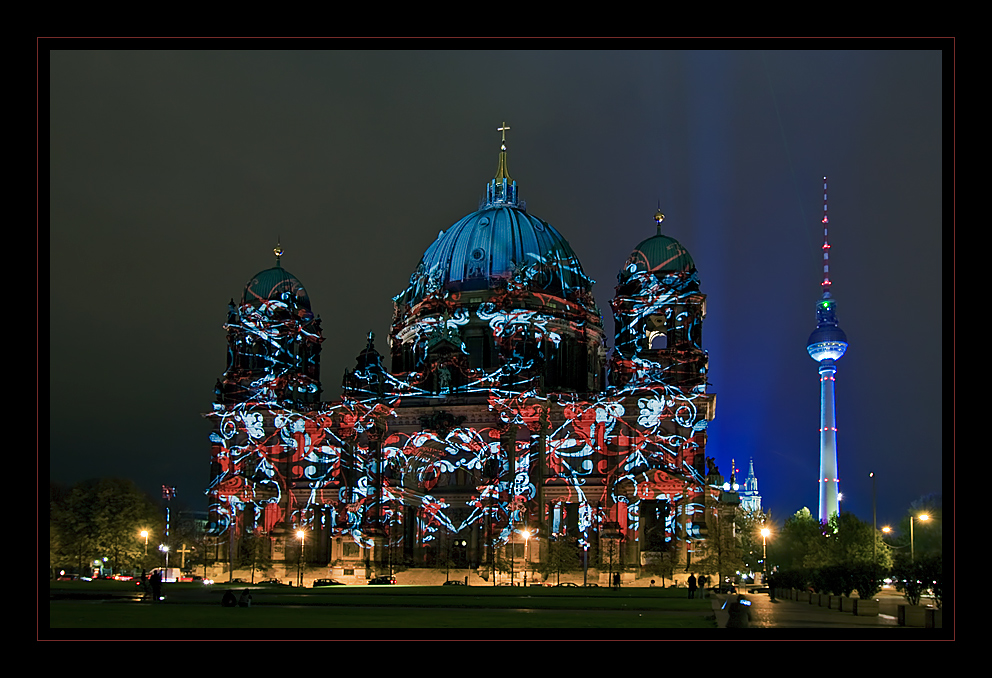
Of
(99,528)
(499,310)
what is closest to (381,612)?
(99,528)

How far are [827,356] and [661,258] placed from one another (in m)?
85.0

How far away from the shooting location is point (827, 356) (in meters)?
170

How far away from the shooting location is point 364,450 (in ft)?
295

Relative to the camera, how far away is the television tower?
546 ft

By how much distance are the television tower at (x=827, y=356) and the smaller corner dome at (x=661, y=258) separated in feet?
267

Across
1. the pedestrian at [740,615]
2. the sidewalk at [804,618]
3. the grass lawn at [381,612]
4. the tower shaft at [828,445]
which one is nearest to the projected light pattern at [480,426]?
the grass lawn at [381,612]

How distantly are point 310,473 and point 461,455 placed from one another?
39.6ft

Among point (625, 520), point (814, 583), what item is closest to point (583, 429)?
point (625, 520)

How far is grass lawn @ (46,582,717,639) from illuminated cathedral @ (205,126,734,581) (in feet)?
92.3

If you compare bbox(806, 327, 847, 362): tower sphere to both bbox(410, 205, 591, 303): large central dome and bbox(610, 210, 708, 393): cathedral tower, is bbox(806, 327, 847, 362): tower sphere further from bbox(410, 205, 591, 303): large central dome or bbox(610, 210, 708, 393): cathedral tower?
bbox(610, 210, 708, 393): cathedral tower

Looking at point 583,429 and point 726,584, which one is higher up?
point 583,429

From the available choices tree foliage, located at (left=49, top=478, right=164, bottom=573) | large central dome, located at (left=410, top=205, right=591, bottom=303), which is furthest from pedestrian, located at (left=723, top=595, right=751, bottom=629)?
large central dome, located at (left=410, top=205, right=591, bottom=303)
